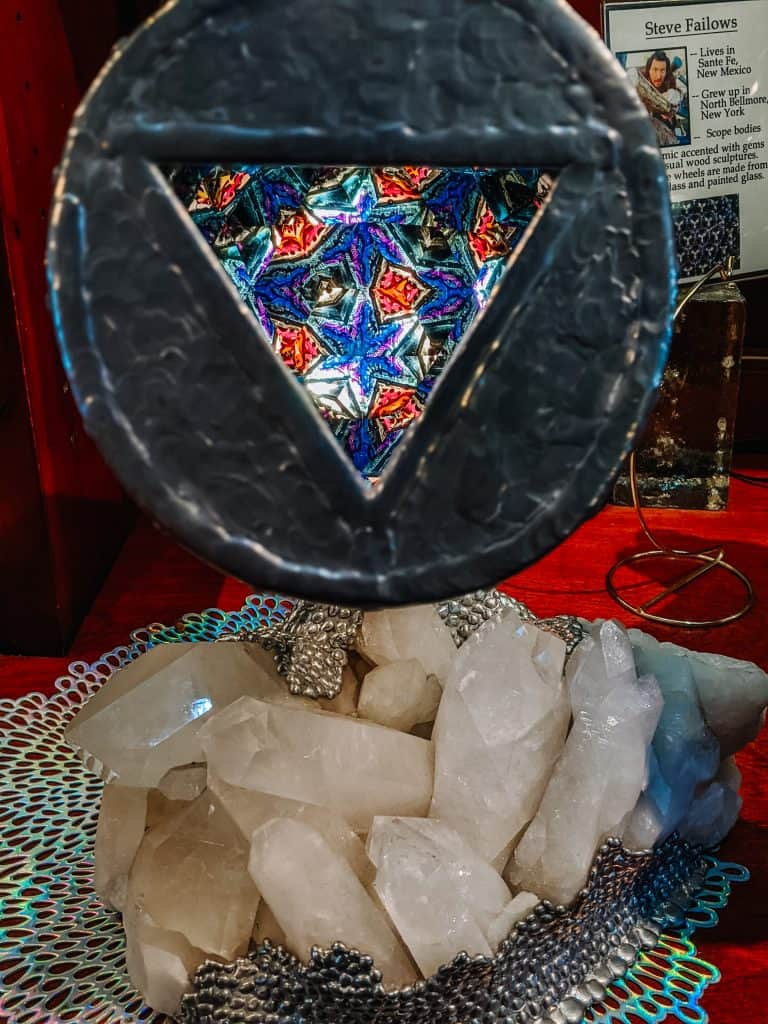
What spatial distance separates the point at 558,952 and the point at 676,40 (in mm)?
1140

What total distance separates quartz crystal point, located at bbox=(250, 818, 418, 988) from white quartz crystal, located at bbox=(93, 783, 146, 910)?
0.13 meters

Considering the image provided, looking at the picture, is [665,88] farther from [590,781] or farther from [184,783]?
[184,783]

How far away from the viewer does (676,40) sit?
1.40 meters

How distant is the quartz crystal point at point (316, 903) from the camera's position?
0.76m

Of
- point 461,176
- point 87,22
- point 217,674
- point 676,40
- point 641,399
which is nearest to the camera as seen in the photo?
point 641,399

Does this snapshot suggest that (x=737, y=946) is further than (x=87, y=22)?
No

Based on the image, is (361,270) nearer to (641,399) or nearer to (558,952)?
(641,399)

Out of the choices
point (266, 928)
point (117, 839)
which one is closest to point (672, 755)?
point (266, 928)

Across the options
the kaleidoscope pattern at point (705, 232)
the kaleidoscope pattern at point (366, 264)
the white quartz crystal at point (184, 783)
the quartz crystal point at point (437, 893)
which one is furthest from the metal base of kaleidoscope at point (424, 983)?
the kaleidoscope pattern at point (705, 232)

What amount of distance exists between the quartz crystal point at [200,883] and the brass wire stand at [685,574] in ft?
2.14

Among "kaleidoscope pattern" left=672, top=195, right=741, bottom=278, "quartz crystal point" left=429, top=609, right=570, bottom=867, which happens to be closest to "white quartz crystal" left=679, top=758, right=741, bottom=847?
"quartz crystal point" left=429, top=609, right=570, bottom=867

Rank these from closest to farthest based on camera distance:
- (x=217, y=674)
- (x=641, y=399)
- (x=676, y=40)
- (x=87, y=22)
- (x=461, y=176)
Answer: (x=641, y=399), (x=461, y=176), (x=217, y=674), (x=87, y=22), (x=676, y=40)

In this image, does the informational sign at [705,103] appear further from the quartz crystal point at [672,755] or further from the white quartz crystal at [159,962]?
the white quartz crystal at [159,962]

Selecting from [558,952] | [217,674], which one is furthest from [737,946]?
[217,674]
